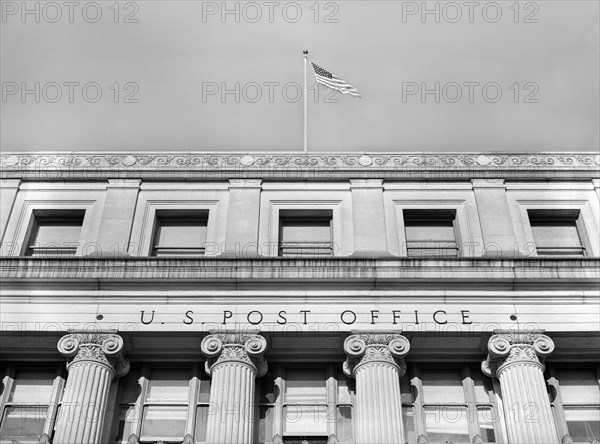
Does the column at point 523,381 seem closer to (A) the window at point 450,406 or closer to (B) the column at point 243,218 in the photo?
(A) the window at point 450,406

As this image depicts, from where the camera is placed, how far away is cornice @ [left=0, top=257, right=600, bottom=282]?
27359mm

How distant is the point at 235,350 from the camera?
85.2ft

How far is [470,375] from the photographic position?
88.6 ft

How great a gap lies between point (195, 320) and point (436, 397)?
278 inches

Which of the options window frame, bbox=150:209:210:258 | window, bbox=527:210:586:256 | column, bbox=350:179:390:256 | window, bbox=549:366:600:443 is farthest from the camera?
window frame, bbox=150:209:210:258

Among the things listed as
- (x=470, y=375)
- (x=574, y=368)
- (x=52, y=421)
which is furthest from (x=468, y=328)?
(x=52, y=421)

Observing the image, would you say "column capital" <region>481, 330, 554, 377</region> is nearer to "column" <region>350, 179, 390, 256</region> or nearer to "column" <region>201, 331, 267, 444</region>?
"column" <region>350, 179, 390, 256</region>

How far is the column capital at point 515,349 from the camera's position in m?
25.8

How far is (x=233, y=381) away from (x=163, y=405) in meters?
2.31

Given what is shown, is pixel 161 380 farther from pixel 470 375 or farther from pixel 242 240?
pixel 470 375

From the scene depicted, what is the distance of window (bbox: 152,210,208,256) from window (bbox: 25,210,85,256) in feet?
8.29

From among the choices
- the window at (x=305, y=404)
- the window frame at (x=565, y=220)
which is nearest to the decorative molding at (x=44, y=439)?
the window at (x=305, y=404)

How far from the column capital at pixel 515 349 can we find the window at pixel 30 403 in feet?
39.4

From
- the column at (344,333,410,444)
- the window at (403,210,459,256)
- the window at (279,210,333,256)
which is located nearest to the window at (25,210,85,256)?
the window at (279,210,333,256)
